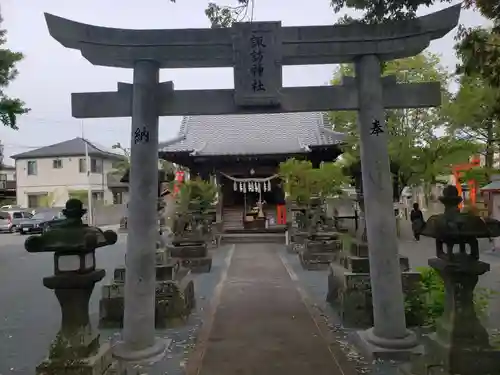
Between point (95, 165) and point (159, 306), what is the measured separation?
3751 centimetres

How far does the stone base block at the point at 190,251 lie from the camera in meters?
14.6

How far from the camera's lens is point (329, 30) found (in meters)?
5.93

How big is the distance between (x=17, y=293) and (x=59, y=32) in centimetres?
770

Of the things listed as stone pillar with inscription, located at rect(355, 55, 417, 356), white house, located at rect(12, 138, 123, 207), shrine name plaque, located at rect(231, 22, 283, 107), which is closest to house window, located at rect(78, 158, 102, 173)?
white house, located at rect(12, 138, 123, 207)

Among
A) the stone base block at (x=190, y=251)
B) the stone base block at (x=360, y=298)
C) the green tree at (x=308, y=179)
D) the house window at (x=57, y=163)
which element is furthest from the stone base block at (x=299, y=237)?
the house window at (x=57, y=163)

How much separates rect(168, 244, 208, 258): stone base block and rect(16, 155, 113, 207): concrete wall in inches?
1101

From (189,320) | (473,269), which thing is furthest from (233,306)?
(473,269)

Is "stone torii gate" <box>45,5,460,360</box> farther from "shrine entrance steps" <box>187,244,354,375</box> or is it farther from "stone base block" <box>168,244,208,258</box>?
"stone base block" <box>168,244,208,258</box>

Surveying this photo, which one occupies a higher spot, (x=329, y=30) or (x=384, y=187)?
(x=329, y=30)

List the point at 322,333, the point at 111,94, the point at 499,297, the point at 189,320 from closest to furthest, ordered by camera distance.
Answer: the point at 111,94, the point at 322,333, the point at 189,320, the point at 499,297

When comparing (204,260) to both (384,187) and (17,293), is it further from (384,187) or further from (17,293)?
(384,187)

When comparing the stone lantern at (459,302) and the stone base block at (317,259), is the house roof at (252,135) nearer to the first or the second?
the stone base block at (317,259)

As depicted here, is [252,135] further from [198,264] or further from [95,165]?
[95,165]

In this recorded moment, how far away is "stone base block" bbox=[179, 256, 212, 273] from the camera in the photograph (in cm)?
1390
